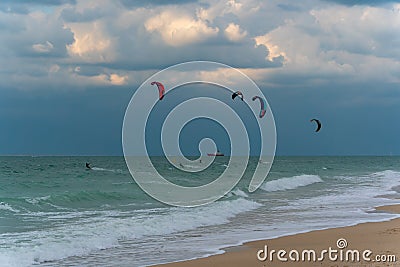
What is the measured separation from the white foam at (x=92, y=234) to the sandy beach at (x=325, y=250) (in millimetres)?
2970

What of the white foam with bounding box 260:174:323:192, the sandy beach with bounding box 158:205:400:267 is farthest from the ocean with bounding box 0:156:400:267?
the white foam with bounding box 260:174:323:192

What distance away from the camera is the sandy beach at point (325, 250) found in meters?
11.0

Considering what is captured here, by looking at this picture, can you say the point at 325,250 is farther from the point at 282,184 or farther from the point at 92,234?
the point at 282,184

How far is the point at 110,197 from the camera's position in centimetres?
2847

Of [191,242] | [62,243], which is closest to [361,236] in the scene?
[191,242]

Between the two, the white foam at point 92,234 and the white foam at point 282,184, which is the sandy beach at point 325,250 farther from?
the white foam at point 282,184

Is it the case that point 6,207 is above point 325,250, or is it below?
below

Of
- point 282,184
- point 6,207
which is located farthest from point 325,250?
point 282,184

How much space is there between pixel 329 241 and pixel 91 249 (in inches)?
207

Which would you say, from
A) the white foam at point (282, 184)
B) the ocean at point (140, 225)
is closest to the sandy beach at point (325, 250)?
the ocean at point (140, 225)

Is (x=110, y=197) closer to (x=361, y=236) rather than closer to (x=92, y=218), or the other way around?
(x=92, y=218)

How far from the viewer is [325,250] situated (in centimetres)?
1233

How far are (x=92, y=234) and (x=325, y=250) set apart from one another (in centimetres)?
569

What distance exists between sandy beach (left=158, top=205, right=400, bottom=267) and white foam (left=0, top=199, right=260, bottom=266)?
2.97 meters
